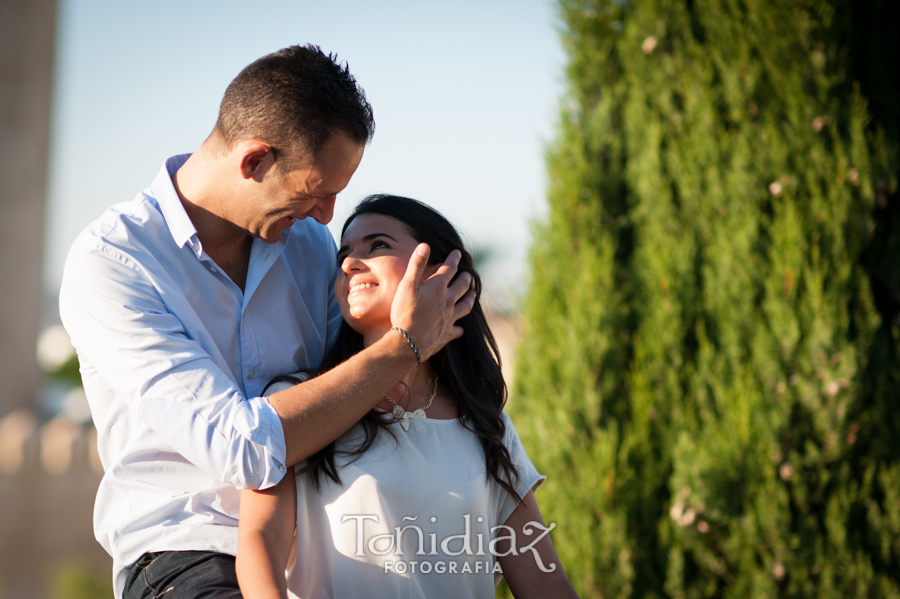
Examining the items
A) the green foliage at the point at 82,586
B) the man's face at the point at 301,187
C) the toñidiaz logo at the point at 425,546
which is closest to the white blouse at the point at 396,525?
the toñidiaz logo at the point at 425,546

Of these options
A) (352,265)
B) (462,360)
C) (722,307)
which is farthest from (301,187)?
(722,307)

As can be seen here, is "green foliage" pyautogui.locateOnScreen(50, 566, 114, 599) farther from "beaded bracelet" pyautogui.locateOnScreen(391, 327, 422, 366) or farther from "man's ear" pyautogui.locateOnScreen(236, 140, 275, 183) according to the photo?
"beaded bracelet" pyautogui.locateOnScreen(391, 327, 422, 366)

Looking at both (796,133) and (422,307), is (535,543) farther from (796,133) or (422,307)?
(796,133)

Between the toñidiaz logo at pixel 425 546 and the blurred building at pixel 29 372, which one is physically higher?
the toñidiaz logo at pixel 425 546

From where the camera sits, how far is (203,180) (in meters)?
2.38

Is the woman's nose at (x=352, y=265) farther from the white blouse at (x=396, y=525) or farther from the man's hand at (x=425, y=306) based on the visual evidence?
the white blouse at (x=396, y=525)

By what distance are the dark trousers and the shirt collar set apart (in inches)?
35.7

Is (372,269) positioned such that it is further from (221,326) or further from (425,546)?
(425,546)

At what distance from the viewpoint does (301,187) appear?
230 centimetres

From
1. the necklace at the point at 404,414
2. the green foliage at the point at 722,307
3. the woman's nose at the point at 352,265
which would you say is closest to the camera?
the necklace at the point at 404,414

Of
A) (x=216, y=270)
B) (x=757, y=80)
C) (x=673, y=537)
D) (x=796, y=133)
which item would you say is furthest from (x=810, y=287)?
(x=216, y=270)

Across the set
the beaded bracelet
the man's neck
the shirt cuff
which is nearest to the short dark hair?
the man's neck

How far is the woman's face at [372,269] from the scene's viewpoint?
90.4 inches

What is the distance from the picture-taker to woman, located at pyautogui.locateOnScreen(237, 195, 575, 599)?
80.3 inches
